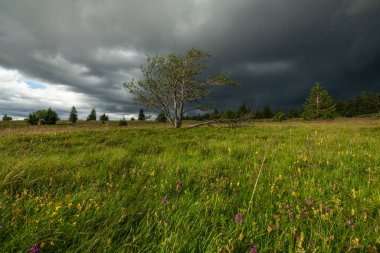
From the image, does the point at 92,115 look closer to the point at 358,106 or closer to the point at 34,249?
the point at 34,249

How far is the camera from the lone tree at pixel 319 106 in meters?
65.6

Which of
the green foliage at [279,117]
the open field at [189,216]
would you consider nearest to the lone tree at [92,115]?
the green foliage at [279,117]

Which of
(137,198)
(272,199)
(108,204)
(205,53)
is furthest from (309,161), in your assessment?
(205,53)

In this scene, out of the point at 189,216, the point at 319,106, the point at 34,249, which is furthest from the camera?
the point at 319,106

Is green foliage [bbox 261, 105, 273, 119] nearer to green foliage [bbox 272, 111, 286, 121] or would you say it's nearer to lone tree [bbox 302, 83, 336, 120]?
green foliage [bbox 272, 111, 286, 121]

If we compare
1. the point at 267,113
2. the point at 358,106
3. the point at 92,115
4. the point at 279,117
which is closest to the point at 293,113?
the point at 267,113

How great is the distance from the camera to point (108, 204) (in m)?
2.19

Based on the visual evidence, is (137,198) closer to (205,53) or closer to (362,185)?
(362,185)

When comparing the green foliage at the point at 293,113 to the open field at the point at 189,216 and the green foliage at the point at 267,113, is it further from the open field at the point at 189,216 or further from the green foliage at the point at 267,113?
the open field at the point at 189,216

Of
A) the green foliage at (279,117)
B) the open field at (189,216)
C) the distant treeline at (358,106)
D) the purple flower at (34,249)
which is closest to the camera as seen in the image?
the purple flower at (34,249)

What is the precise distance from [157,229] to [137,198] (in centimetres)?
72

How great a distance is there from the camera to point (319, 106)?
66.7 meters

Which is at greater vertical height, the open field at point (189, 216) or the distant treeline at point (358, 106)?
the distant treeline at point (358, 106)

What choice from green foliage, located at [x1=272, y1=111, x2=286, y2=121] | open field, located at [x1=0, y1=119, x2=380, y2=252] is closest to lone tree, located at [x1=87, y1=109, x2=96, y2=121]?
green foliage, located at [x1=272, y1=111, x2=286, y2=121]
